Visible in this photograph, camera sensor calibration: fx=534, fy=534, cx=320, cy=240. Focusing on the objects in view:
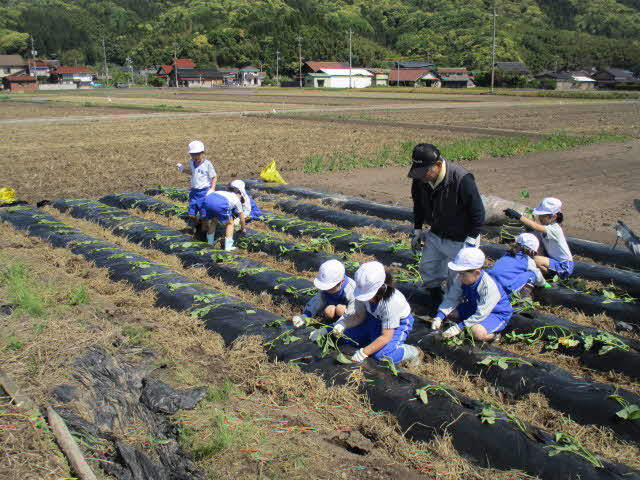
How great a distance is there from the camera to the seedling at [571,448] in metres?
3.53

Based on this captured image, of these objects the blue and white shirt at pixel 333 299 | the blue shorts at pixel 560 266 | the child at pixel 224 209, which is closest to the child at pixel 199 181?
the child at pixel 224 209

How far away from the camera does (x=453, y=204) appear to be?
5.46 metres

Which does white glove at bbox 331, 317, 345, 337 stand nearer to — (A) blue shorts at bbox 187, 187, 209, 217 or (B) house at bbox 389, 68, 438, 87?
(A) blue shorts at bbox 187, 187, 209, 217

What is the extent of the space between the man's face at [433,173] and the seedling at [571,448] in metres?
2.62

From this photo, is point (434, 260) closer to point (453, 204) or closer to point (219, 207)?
point (453, 204)

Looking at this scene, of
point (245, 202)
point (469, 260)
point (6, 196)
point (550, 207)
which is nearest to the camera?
point (469, 260)

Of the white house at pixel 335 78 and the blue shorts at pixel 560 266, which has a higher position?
the white house at pixel 335 78

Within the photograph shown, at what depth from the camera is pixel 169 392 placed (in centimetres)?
444

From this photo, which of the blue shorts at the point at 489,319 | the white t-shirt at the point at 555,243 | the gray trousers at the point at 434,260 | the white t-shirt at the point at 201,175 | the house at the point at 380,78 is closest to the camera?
the blue shorts at the point at 489,319

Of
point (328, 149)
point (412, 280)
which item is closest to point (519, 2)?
point (328, 149)

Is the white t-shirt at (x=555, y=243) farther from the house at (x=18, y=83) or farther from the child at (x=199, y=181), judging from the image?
the house at (x=18, y=83)

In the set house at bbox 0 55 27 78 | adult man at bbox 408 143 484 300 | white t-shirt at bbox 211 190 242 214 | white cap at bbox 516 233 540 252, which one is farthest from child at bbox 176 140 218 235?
house at bbox 0 55 27 78

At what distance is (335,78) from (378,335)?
96.3 m

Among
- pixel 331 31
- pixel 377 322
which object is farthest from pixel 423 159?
pixel 331 31
